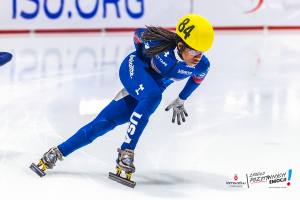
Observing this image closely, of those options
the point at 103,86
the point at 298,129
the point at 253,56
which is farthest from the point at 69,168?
the point at 253,56

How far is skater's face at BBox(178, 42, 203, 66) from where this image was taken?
8.35 feet

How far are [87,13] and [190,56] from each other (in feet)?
27.1

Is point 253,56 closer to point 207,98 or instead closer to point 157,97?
point 207,98

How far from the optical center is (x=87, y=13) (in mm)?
10438

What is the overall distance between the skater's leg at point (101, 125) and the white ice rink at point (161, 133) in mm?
192

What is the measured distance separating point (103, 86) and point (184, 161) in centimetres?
241

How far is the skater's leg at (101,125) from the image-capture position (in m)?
2.72

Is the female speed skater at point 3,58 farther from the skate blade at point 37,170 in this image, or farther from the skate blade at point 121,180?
the skate blade at point 121,180

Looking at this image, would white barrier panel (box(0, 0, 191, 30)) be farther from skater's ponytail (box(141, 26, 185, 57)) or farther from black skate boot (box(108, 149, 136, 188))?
black skate boot (box(108, 149, 136, 188))

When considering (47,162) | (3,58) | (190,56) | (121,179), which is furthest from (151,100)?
(3,58)

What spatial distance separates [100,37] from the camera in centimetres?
993

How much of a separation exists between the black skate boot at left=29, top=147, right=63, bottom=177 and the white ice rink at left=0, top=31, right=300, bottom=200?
5cm

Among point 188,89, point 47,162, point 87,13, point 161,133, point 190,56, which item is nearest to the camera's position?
point 190,56

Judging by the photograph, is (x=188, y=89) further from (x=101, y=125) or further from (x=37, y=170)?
(x=37, y=170)
